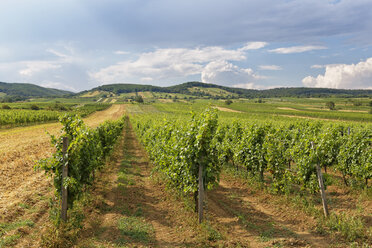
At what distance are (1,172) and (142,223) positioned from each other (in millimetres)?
10300

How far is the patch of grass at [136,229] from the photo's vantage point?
21.9 ft

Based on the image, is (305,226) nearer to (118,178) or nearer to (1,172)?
(118,178)

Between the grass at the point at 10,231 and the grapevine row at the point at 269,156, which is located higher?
the grapevine row at the point at 269,156

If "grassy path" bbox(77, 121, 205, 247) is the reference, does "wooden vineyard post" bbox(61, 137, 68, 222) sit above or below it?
above

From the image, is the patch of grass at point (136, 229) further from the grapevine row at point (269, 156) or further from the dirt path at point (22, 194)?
the dirt path at point (22, 194)

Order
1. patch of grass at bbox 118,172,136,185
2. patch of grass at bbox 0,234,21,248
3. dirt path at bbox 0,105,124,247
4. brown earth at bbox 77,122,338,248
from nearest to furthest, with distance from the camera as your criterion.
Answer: patch of grass at bbox 0,234,21,248 → brown earth at bbox 77,122,338,248 → dirt path at bbox 0,105,124,247 → patch of grass at bbox 118,172,136,185

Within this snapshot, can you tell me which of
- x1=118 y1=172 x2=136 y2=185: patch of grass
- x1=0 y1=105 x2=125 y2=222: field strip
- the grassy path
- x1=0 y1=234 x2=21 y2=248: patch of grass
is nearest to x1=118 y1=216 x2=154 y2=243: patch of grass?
the grassy path

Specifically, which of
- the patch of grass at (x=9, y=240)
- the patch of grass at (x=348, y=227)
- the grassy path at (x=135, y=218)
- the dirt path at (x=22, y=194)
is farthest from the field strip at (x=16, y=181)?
the patch of grass at (x=348, y=227)

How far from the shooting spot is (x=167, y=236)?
6793 mm

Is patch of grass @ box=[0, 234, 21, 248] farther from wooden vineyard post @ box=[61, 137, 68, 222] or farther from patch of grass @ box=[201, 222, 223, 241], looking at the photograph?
patch of grass @ box=[201, 222, 223, 241]

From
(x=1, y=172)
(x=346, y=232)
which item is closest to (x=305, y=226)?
(x=346, y=232)

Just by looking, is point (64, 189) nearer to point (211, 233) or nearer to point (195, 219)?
point (195, 219)

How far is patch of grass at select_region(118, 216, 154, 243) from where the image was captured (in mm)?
6686

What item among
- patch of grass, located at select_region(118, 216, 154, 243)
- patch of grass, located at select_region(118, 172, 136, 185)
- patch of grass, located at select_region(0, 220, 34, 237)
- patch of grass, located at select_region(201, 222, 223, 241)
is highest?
patch of grass, located at select_region(0, 220, 34, 237)
